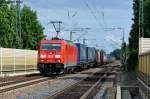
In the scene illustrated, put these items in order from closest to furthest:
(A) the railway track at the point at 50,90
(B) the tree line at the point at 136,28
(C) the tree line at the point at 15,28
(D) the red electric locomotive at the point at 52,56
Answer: (A) the railway track at the point at 50,90 < (D) the red electric locomotive at the point at 52,56 < (B) the tree line at the point at 136,28 < (C) the tree line at the point at 15,28

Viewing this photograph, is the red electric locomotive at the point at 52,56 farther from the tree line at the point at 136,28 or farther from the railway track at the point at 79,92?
the railway track at the point at 79,92

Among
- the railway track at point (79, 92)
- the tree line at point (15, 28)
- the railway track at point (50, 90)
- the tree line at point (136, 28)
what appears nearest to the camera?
the railway track at point (50, 90)

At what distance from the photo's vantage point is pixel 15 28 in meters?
98.9

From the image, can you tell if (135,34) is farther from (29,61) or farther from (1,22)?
(1,22)

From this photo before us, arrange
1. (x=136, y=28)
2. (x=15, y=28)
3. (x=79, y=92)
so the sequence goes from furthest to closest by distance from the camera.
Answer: (x=15, y=28) → (x=136, y=28) → (x=79, y=92)

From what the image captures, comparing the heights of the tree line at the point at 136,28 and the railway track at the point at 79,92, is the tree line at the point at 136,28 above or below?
above

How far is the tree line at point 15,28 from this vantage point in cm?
8875

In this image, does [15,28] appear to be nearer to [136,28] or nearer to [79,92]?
[136,28]

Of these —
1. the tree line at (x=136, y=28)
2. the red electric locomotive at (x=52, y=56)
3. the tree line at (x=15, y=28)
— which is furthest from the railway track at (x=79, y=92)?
the tree line at (x=15, y=28)

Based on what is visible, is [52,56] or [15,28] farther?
[15,28]

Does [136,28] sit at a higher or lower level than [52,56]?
higher

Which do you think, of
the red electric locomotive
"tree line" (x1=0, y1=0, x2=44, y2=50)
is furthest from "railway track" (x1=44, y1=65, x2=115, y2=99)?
"tree line" (x1=0, y1=0, x2=44, y2=50)

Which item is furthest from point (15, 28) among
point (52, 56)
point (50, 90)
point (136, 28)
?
point (50, 90)

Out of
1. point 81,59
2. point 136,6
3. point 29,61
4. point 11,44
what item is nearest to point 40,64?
point 29,61
